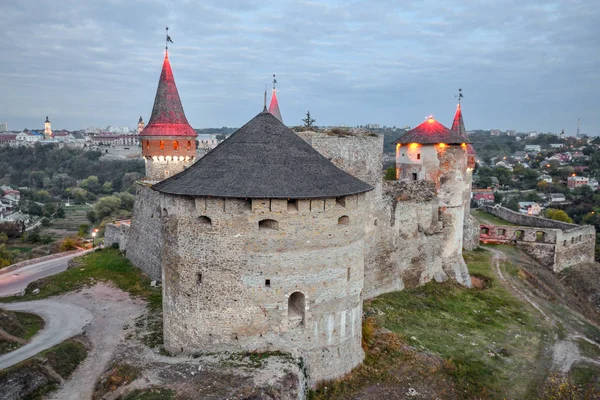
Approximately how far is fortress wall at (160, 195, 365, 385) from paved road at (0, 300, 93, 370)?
5594 mm

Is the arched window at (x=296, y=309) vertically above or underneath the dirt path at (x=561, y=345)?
above

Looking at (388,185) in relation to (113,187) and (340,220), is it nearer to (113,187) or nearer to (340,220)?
(340,220)

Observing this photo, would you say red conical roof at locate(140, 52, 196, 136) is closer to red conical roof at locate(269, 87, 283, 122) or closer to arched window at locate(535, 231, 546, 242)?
red conical roof at locate(269, 87, 283, 122)

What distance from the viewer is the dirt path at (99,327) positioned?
1365 centimetres

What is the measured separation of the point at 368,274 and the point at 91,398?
1267 centimetres

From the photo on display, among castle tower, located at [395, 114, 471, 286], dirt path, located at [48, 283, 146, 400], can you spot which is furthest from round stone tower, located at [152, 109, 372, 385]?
castle tower, located at [395, 114, 471, 286]

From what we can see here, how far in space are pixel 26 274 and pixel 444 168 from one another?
2661 centimetres

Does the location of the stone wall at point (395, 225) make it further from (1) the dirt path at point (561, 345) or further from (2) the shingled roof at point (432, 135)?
(1) the dirt path at point (561, 345)

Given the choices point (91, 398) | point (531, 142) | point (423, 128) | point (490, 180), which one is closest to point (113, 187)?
point (490, 180)

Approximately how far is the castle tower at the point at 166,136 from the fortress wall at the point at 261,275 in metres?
15.9

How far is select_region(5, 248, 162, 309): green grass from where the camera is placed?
77.0ft

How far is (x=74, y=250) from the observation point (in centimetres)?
3869

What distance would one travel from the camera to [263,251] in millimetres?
13242

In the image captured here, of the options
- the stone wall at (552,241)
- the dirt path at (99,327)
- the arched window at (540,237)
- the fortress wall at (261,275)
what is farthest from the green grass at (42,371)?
the arched window at (540,237)
